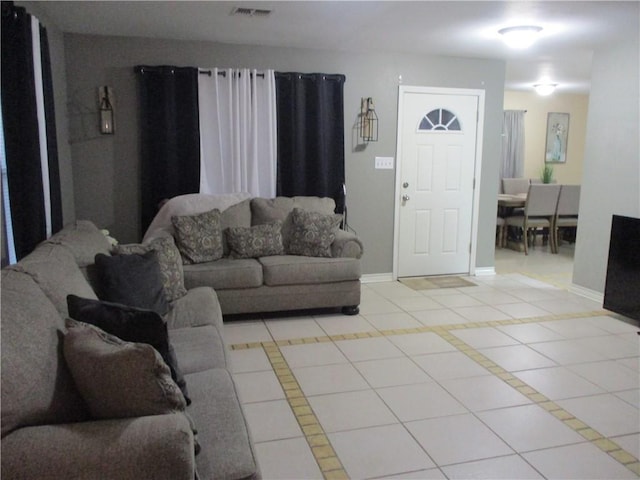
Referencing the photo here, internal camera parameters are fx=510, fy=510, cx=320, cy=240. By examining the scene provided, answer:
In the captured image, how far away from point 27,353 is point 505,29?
4.07 metres

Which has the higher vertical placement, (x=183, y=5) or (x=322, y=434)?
(x=183, y=5)

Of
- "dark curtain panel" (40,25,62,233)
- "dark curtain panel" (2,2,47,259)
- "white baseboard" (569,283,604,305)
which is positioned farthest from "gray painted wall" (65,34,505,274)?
"dark curtain panel" (2,2,47,259)

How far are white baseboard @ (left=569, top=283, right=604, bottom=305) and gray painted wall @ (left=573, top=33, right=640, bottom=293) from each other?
3cm

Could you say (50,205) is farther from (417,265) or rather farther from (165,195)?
(417,265)

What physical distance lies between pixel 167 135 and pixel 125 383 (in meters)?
3.60

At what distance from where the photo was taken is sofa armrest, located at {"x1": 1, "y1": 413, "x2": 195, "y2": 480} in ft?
4.19

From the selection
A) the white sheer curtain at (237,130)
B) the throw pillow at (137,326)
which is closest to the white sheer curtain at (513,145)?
the white sheer curtain at (237,130)

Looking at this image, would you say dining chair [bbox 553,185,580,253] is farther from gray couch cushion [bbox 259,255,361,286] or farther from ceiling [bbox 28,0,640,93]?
gray couch cushion [bbox 259,255,361,286]

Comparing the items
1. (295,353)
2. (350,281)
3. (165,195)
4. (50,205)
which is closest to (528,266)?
(350,281)

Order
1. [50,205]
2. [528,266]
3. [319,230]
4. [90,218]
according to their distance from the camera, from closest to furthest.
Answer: [50,205]
[319,230]
[90,218]
[528,266]

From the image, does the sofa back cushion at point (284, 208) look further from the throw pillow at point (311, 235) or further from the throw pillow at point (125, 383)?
the throw pillow at point (125, 383)

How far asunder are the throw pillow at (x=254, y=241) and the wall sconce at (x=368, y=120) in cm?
155

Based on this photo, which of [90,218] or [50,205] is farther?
[90,218]

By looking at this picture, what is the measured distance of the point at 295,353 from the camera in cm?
355
